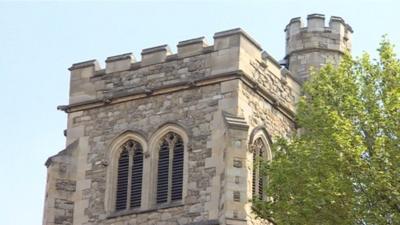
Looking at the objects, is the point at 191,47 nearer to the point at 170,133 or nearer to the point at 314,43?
the point at 170,133

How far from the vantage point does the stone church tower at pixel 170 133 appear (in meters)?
26.3

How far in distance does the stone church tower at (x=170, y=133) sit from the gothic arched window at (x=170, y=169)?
0.02 m

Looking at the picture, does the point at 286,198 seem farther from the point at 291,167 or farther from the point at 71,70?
the point at 71,70

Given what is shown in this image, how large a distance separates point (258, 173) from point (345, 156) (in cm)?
606

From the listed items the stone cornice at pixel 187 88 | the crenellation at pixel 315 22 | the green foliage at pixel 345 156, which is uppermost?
the crenellation at pixel 315 22

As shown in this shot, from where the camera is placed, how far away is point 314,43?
3155cm

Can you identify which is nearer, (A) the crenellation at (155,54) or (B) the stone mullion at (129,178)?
(B) the stone mullion at (129,178)

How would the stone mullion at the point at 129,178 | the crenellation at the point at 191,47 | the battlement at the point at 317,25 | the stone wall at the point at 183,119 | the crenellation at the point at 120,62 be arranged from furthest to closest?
the battlement at the point at 317,25 → the crenellation at the point at 120,62 → the crenellation at the point at 191,47 → the stone mullion at the point at 129,178 → the stone wall at the point at 183,119

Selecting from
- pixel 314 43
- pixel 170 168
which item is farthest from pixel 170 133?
pixel 314 43

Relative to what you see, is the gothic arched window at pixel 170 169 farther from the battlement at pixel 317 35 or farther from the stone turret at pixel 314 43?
the battlement at pixel 317 35

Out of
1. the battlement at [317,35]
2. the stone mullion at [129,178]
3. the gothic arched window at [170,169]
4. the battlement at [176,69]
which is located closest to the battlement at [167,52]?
the battlement at [176,69]

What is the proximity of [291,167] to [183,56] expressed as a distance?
7.00m

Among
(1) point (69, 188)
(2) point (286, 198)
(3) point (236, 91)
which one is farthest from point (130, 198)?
(2) point (286, 198)

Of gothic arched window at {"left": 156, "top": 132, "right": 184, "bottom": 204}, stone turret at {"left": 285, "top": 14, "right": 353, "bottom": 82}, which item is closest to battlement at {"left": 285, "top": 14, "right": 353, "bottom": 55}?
stone turret at {"left": 285, "top": 14, "right": 353, "bottom": 82}
